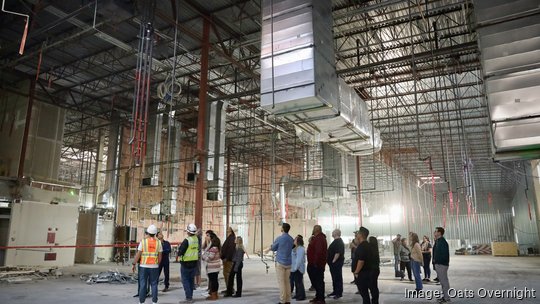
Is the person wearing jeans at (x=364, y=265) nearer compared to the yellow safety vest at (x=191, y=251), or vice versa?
the person wearing jeans at (x=364, y=265)

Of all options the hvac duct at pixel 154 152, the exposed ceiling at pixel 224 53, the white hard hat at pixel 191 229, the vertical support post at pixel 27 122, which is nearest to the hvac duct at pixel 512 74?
the exposed ceiling at pixel 224 53

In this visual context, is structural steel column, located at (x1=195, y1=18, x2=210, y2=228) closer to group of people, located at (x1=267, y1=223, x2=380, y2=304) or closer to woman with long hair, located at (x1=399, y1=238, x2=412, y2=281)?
group of people, located at (x1=267, y1=223, x2=380, y2=304)

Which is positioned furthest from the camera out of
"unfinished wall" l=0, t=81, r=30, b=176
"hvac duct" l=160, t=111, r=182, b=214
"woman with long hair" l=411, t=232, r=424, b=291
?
"hvac duct" l=160, t=111, r=182, b=214

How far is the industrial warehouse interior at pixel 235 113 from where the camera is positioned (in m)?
8.45

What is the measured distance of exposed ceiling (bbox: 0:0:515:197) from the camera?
44.2ft

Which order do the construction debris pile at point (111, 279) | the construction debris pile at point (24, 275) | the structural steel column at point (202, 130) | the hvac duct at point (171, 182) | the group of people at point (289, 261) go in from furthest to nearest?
the hvac duct at point (171, 182)
the structural steel column at point (202, 130)
the construction debris pile at point (24, 275)
the construction debris pile at point (111, 279)
the group of people at point (289, 261)

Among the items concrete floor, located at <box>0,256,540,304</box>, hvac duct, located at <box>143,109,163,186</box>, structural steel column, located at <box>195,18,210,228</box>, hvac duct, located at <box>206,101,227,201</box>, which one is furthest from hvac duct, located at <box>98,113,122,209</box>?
structural steel column, located at <box>195,18,210,228</box>

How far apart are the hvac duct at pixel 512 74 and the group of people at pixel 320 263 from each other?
3372 mm

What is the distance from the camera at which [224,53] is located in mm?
15070

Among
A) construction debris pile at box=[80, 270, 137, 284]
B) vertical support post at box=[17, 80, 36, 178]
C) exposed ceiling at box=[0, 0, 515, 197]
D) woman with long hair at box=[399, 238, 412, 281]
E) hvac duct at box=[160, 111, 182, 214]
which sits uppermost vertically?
exposed ceiling at box=[0, 0, 515, 197]

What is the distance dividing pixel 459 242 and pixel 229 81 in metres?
31.3

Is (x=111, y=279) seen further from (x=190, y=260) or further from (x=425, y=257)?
(x=425, y=257)

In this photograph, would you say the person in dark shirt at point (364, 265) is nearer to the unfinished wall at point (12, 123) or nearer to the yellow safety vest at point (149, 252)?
the yellow safety vest at point (149, 252)

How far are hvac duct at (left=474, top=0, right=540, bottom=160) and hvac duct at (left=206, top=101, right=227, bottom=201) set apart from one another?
9.85m
